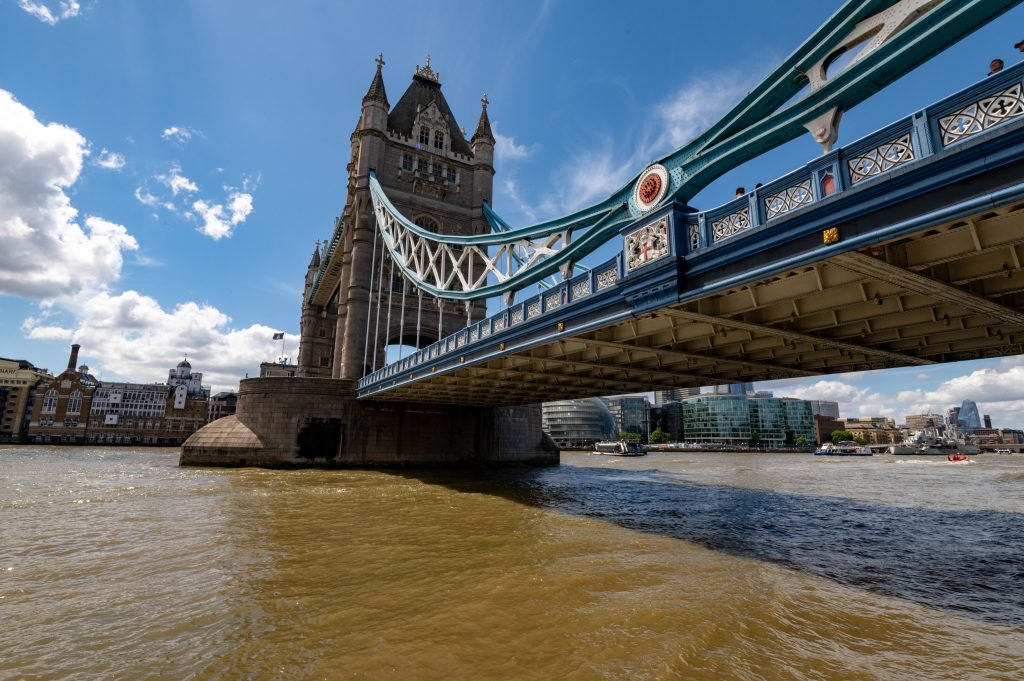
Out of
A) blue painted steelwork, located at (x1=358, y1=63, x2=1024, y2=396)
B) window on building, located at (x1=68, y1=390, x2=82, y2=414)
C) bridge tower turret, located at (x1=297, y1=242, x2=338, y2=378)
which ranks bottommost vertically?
blue painted steelwork, located at (x1=358, y1=63, x2=1024, y2=396)

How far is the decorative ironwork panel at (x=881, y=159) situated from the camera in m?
6.56

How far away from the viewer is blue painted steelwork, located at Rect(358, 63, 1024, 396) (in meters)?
5.79

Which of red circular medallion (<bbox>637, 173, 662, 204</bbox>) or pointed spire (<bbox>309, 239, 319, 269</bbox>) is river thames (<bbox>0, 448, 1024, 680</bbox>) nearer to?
red circular medallion (<bbox>637, 173, 662, 204</bbox>)

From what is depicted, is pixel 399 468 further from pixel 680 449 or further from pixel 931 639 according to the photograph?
pixel 680 449

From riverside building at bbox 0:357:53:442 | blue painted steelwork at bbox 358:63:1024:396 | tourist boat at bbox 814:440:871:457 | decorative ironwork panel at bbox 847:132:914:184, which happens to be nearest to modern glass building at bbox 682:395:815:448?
tourist boat at bbox 814:440:871:457

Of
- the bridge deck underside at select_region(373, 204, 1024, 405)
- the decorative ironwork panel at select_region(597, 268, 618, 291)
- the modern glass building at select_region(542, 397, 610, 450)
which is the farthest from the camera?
the modern glass building at select_region(542, 397, 610, 450)

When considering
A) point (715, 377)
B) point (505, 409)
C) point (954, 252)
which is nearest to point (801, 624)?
point (954, 252)

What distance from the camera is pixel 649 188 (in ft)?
36.6

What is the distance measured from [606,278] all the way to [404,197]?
36796 millimetres

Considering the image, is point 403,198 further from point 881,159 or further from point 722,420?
point 722,420

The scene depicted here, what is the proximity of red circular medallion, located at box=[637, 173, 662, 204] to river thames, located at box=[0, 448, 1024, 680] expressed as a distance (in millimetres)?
7577

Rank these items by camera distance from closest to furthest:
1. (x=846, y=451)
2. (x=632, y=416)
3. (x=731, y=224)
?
(x=731, y=224) → (x=846, y=451) → (x=632, y=416)

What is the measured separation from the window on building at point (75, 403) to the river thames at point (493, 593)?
264ft

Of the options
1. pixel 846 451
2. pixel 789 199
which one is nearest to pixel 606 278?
pixel 789 199
